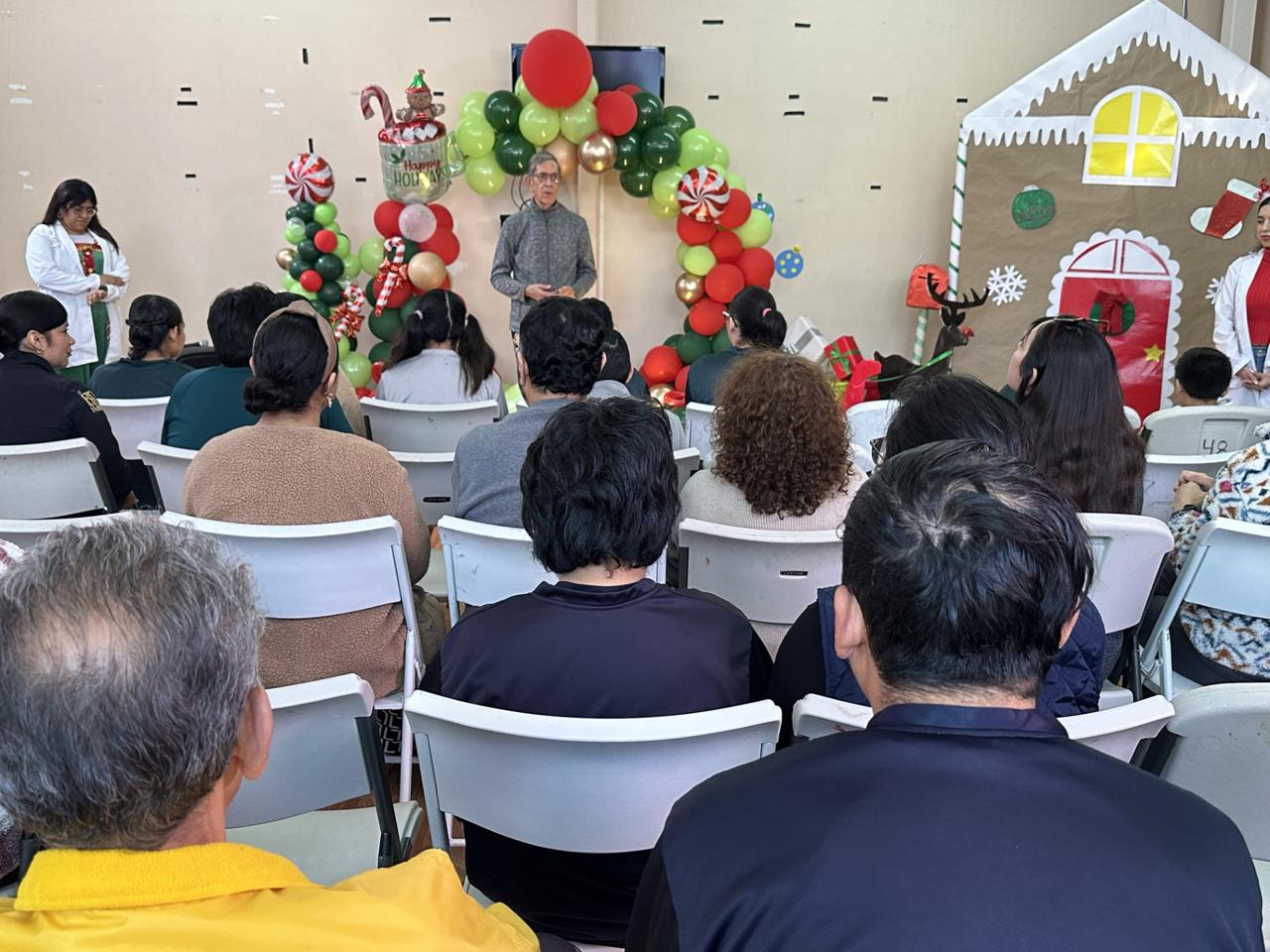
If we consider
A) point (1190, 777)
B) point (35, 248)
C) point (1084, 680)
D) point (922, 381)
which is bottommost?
point (1190, 777)

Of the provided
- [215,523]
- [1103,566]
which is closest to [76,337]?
[215,523]

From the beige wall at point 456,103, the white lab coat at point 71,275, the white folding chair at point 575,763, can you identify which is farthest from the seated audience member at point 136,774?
the beige wall at point 456,103

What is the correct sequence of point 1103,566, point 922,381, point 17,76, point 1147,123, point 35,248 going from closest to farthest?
point 922,381 < point 1103,566 < point 35,248 < point 1147,123 < point 17,76

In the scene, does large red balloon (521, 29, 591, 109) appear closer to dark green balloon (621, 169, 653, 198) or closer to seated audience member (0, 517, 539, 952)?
dark green balloon (621, 169, 653, 198)

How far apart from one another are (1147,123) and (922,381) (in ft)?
15.6

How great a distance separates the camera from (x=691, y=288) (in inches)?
238

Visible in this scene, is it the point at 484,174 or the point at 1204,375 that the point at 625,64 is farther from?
the point at 1204,375

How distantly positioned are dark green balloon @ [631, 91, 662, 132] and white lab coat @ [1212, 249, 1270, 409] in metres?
3.05

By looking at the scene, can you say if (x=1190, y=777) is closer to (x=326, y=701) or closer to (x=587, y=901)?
(x=587, y=901)

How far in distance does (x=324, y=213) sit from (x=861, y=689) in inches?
208

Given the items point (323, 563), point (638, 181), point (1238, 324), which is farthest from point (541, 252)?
point (323, 563)

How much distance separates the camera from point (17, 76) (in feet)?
19.9

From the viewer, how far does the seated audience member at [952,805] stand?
2.45 ft

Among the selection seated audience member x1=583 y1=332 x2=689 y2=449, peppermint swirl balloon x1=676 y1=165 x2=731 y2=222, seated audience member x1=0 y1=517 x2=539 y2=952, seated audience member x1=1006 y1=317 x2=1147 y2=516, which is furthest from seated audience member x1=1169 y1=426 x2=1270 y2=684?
peppermint swirl balloon x1=676 y1=165 x2=731 y2=222
